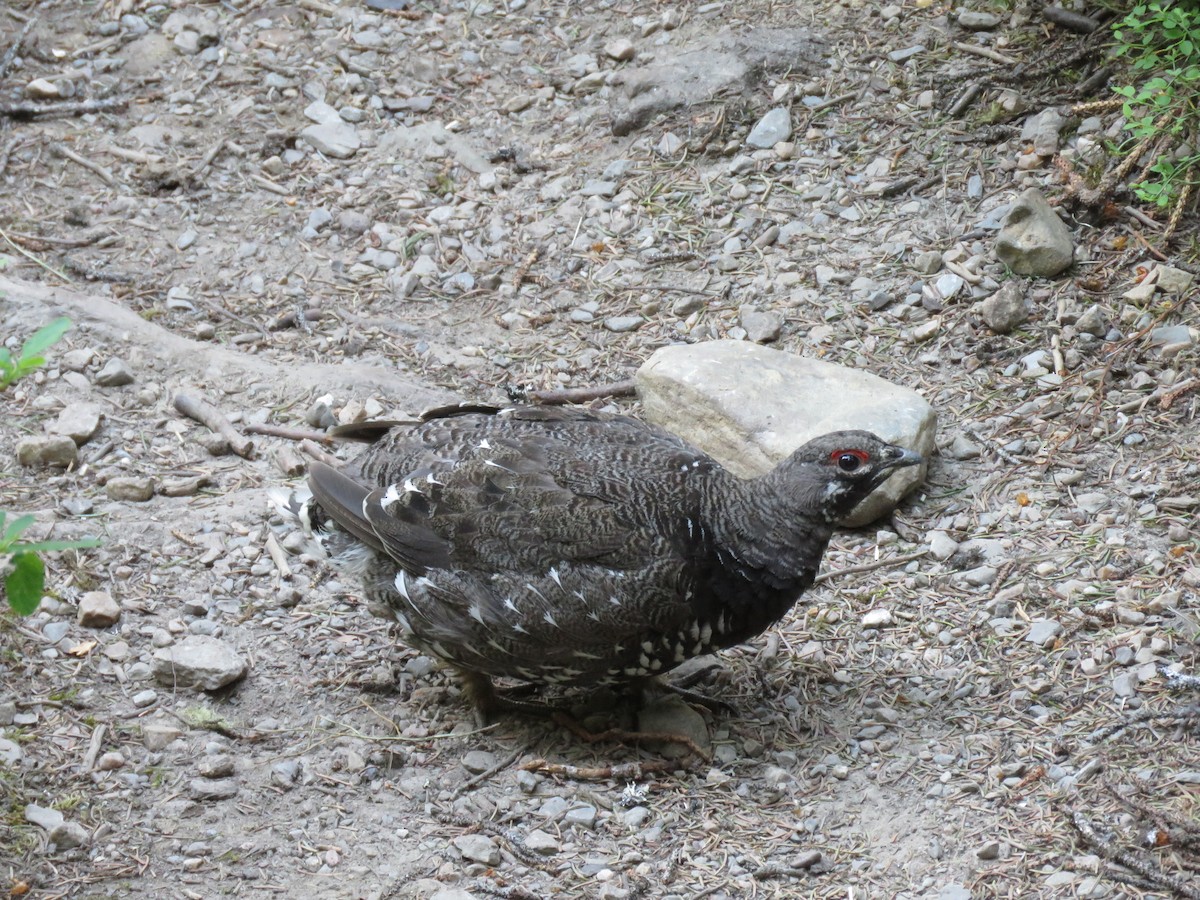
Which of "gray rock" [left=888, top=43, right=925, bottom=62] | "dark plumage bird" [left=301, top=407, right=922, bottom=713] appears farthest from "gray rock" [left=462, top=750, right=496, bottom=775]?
"gray rock" [left=888, top=43, right=925, bottom=62]

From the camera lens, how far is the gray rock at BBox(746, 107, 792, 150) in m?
8.38

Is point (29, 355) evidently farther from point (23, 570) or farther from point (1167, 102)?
point (1167, 102)

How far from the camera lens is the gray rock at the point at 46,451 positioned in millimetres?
6547

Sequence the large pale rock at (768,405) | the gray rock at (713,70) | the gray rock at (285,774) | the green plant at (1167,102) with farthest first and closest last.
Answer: the gray rock at (713,70)
the green plant at (1167,102)
the large pale rock at (768,405)
the gray rock at (285,774)

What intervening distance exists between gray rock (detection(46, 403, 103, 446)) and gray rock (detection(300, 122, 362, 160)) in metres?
2.97

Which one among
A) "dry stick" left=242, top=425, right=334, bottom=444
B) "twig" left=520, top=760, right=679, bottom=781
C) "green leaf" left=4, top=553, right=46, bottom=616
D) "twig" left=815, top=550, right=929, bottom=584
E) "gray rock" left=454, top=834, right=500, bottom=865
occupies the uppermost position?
"green leaf" left=4, top=553, right=46, bottom=616

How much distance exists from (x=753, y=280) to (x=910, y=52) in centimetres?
219

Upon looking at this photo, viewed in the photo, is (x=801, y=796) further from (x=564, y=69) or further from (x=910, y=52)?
(x=564, y=69)

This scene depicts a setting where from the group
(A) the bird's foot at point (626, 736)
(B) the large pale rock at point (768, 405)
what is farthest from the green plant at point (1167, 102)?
(A) the bird's foot at point (626, 736)

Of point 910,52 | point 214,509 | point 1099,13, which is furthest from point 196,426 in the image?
point 1099,13

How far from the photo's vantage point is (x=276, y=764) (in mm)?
5164

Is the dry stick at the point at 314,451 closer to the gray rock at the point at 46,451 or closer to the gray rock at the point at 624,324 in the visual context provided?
the gray rock at the point at 46,451

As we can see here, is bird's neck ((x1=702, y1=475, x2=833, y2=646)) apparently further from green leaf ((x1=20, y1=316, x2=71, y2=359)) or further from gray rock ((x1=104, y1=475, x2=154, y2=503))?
gray rock ((x1=104, y1=475, x2=154, y2=503))

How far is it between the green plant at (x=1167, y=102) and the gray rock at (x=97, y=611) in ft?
18.0
